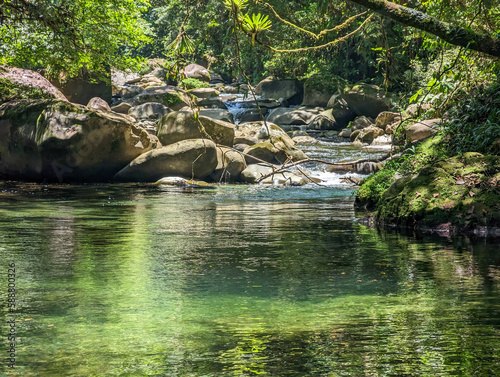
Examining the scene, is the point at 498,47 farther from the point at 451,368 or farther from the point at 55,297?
Result: the point at 55,297

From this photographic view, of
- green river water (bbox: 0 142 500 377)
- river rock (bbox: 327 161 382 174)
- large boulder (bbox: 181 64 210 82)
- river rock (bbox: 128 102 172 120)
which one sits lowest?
green river water (bbox: 0 142 500 377)

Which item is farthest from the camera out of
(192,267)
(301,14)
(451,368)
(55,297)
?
(301,14)

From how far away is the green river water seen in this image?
3.59 meters

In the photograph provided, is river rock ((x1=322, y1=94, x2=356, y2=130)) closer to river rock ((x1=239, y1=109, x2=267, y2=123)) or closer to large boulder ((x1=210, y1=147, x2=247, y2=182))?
river rock ((x1=239, y1=109, x2=267, y2=123))

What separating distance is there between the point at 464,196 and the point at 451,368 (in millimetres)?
6097

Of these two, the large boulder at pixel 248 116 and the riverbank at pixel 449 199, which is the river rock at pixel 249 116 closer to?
the large boulder at pixel 248 116

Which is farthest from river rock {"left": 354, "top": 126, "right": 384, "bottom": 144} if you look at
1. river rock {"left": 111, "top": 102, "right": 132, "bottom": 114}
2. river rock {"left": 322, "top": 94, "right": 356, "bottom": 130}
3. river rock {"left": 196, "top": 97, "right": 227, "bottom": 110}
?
river rock {"left": 111, "top": 102, "right": 132, "bottom": 114}

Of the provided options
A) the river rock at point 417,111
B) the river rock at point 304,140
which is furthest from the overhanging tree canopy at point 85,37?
the river rock at point 417,111

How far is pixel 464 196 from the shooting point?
359 inches

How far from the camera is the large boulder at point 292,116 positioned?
3422cm

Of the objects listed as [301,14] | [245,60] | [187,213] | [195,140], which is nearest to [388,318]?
[187,213]

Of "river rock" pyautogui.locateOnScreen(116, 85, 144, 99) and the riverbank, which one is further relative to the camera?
"river rock" pyautogui.locateOnScreen(116, 85, 144, 99)

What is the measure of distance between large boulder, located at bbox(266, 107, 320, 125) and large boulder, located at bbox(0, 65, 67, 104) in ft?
48.8

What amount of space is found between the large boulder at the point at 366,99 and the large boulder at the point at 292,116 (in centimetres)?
250
